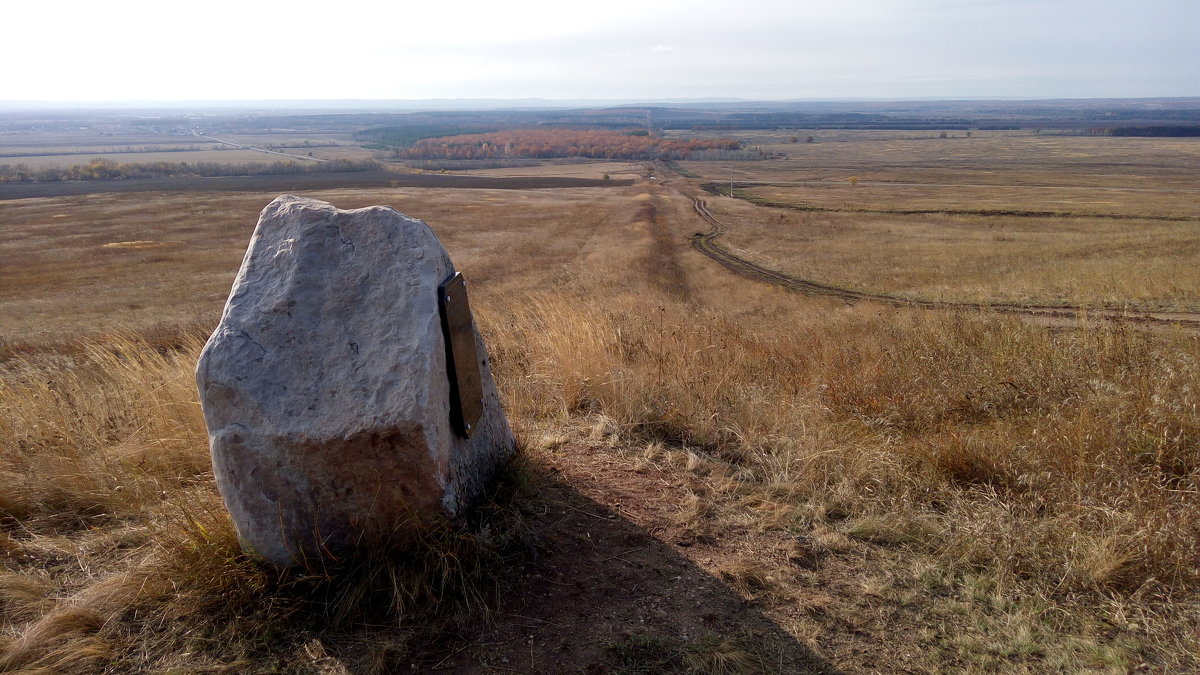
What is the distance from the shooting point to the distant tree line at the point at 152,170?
95.3 m

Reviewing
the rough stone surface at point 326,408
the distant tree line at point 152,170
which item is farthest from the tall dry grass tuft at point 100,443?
the distant tree line at point 152,170

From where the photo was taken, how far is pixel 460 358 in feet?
11.9

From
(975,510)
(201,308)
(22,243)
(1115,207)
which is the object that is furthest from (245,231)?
(1115,207)

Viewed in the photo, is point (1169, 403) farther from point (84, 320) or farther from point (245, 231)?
point (245, 231)

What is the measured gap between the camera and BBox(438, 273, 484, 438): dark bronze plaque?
11.6ft

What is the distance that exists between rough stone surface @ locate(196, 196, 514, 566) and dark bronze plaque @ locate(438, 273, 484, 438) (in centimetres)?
7

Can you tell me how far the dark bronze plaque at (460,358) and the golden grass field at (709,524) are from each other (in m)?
0.54

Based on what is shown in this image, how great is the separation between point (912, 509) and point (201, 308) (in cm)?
3042

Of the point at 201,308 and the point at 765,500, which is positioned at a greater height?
the point at 765,500

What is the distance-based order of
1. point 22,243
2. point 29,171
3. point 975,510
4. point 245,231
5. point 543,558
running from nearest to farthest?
point 543,558 → point 975,510 → point 22,243 → point 245,231 → point 29,171

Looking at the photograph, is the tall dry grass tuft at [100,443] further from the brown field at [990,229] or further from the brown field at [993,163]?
the brown field at [993,163]

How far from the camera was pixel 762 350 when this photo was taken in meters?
7.26

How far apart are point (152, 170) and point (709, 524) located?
124558 millimetres

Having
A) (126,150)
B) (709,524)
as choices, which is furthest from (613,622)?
(126,150)
